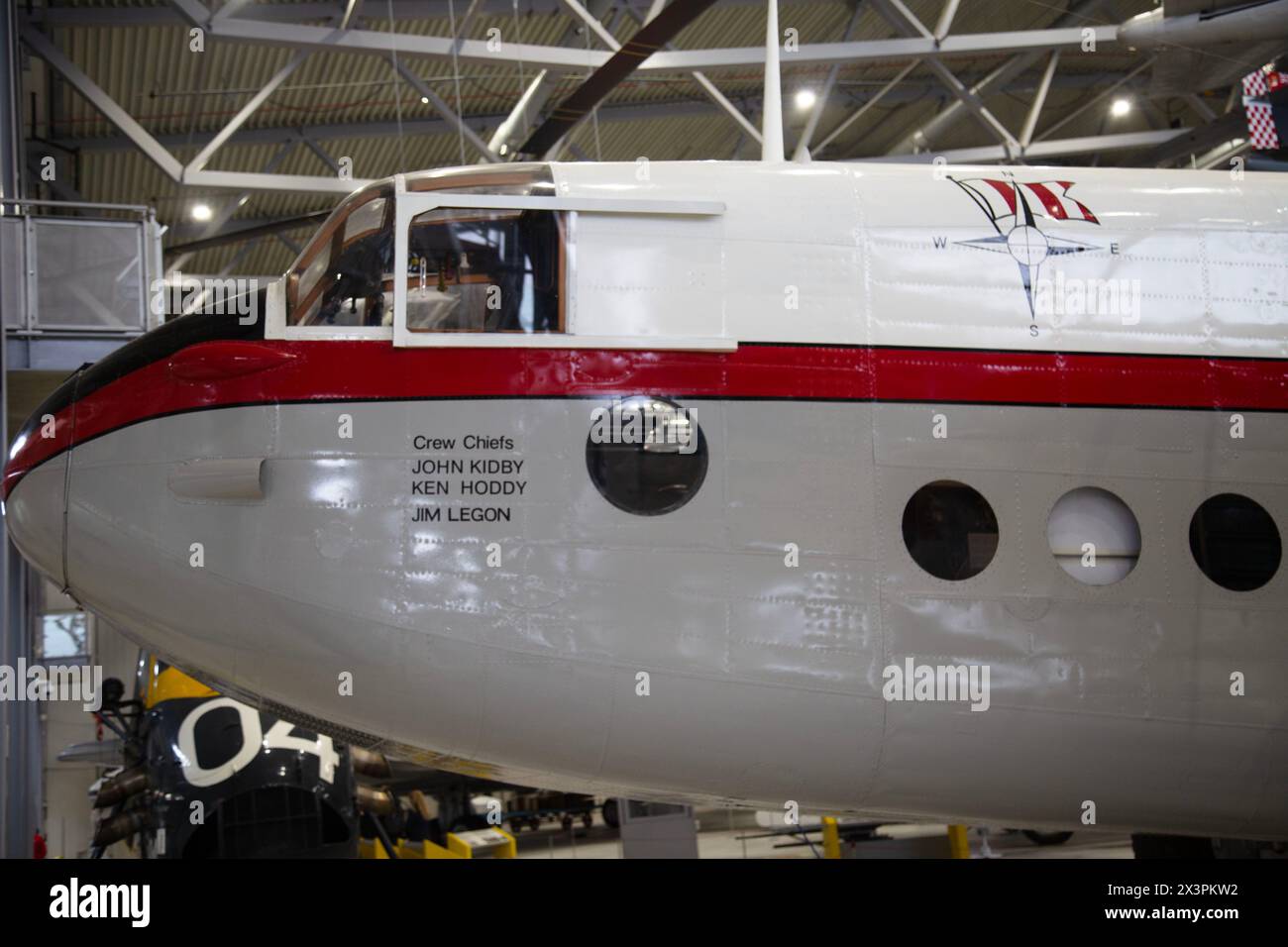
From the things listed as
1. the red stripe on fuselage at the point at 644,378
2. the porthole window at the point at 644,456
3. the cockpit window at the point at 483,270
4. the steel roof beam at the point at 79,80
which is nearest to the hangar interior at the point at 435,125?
the steel roof beam at the point at 79,80

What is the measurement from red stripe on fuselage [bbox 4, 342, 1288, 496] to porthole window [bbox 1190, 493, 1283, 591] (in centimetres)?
49

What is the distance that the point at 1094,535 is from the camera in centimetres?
566

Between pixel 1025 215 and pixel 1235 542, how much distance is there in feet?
6.05

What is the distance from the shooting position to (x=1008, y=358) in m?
5.69

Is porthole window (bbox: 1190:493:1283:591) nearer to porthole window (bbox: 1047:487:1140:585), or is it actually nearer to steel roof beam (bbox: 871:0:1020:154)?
porthole window (bbox: 1047:487:1140:585)

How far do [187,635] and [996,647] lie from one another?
143 inches

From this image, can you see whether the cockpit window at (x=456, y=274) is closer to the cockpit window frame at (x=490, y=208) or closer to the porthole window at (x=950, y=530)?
the cockpit window frame at (x=490, y=208)

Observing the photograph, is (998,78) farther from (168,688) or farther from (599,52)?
(168,688)

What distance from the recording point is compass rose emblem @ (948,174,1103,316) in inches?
232

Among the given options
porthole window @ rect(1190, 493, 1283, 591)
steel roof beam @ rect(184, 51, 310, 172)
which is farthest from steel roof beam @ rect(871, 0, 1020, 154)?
porthole window @ rect(1190, 493, 1283, 591)

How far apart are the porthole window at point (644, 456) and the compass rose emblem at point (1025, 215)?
5.64 ft

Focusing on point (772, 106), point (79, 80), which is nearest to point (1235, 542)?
point (772, 106)

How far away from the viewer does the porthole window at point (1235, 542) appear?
5.70 m
